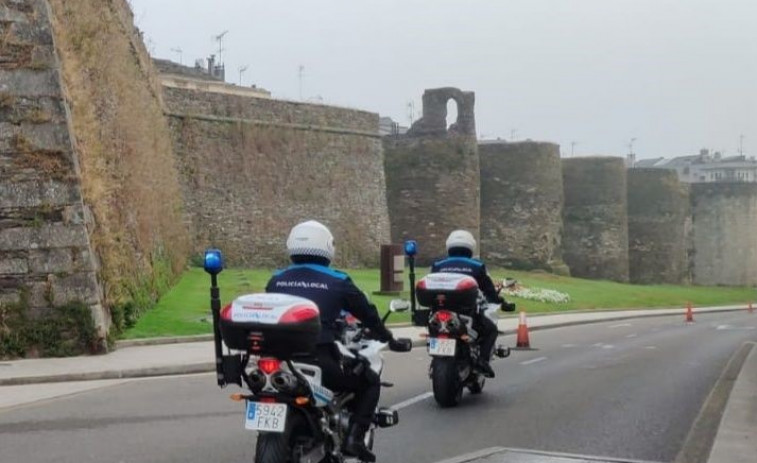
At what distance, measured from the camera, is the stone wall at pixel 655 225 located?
2426 inches

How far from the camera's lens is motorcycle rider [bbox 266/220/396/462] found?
7.27 meters

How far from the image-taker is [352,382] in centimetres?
743

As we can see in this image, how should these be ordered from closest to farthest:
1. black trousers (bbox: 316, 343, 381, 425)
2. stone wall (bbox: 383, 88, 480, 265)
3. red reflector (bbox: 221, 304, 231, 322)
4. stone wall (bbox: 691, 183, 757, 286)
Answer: red reflector (bbox: 221, 304, 231, 322) < black trousers (bbox: 316, 343, 381, 425) < stone wall (bbox: 383, 88, 480, 265) < stone wall (bbox: 691, 183, 757, 286)

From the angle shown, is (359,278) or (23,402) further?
(359,278)

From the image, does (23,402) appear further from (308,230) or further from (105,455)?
(308,230)

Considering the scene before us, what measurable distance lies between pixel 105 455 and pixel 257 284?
822 inches

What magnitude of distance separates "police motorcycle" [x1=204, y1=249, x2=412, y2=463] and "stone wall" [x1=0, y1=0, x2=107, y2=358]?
33.9 ft

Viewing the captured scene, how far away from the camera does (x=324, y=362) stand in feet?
23.7

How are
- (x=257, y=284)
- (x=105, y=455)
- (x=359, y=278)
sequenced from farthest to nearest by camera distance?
(x=359, y=278), (x=257, y=284), (x=105, y=455)

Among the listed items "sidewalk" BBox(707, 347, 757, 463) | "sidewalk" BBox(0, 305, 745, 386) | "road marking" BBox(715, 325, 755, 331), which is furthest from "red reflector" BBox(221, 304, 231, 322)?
"road marking" BBox(715, 325, 755, 331)

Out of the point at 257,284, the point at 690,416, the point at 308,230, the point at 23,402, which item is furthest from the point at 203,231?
the point at 308,230

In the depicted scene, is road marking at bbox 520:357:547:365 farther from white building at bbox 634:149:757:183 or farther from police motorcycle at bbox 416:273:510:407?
white building at bbox 634:149:757:183

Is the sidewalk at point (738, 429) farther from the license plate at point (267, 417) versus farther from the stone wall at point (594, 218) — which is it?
the stone wall at point (594, 218)

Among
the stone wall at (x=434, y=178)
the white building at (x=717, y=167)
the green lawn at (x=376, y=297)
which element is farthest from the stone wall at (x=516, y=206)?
the white building at (x=717, y=167)
